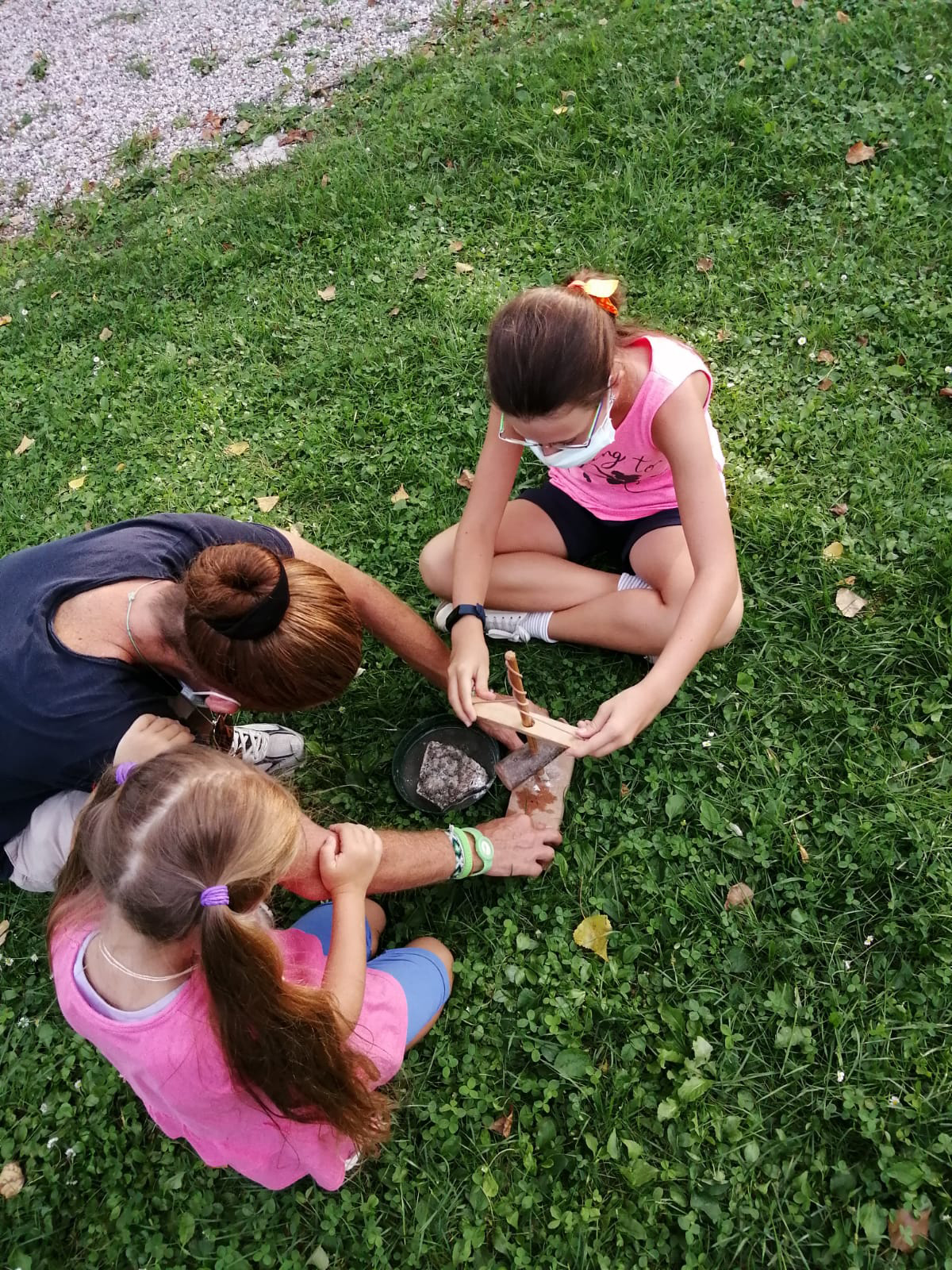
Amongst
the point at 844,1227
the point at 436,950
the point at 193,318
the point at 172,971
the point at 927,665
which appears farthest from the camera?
the point at 193,318

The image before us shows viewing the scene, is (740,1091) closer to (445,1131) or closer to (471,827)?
(445,1131)

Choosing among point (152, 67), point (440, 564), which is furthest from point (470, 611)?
point (152, 67)

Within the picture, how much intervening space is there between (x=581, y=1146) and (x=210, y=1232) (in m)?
0.99

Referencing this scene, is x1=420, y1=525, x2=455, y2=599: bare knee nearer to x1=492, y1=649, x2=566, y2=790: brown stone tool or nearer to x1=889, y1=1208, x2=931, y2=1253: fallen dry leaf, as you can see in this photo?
x1=492, y1=649, x2=566, y2=790: brown stone tool

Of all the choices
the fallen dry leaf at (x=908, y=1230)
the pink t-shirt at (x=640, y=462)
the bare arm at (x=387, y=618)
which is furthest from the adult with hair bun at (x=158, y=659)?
the fallen dry leaf at (x=908, y=1230)

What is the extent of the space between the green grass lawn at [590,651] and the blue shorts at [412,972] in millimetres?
130

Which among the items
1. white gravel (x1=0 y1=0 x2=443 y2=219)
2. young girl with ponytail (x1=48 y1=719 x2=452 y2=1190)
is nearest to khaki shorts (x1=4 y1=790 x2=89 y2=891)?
young girl with ponytail (x1=48 y1=719 x2=452 y2=1190)

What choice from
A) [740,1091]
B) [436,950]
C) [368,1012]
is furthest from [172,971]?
[740,1091]

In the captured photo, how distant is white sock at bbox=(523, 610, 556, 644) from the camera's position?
2826 millimetres

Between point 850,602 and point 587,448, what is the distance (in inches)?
44.7

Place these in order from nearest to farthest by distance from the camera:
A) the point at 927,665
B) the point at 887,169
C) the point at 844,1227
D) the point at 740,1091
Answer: the point at 844,1227, the point at 740,1091, the point at 927,665, the point at 887,169

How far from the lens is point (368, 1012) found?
2.04m

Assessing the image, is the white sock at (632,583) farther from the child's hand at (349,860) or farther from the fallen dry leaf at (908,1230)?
the fallen dry leaf at (908,1230)

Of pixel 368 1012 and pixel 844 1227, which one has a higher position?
pixel 368 1012
